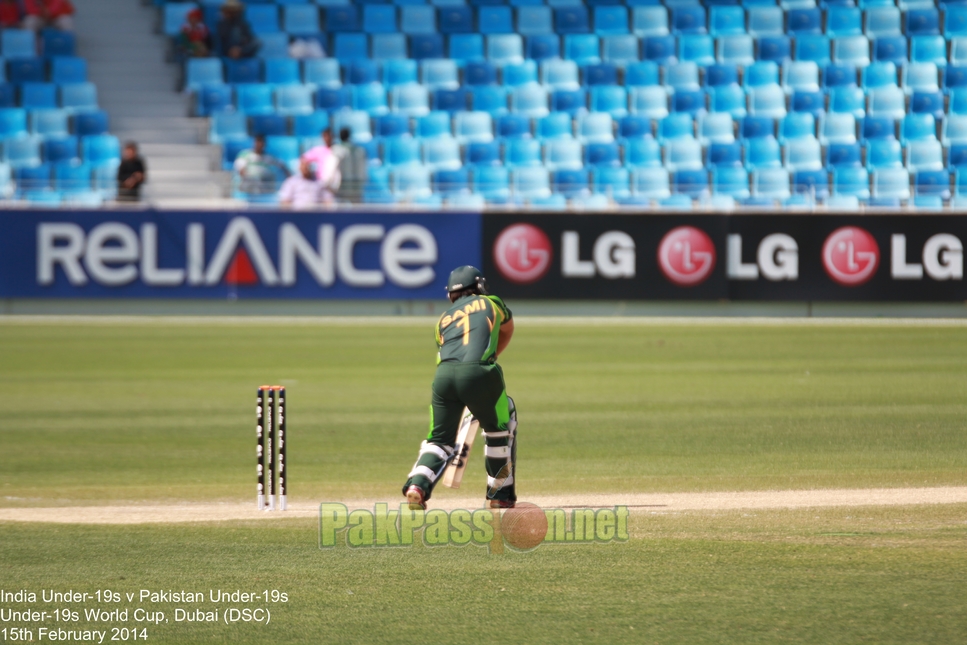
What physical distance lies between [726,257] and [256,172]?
871 cm

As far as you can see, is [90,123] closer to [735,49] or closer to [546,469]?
[735,49]

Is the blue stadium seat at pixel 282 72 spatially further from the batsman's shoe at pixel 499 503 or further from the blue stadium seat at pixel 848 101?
the batsman's shoe at pixel 499 503

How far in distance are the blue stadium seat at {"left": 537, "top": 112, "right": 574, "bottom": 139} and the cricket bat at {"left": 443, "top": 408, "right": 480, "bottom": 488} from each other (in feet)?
63.1

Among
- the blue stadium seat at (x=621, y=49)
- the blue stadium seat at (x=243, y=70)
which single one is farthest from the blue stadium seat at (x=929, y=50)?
the blue stadium seat at (x=243, y=70)

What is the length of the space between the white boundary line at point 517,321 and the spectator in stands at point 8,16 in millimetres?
8941

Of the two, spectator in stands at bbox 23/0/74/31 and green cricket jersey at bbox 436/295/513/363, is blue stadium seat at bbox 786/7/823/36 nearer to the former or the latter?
spectator in stands at bbox 23/0/74/31

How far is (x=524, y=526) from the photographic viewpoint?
7750 millimetres

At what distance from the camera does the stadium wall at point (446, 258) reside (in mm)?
22547

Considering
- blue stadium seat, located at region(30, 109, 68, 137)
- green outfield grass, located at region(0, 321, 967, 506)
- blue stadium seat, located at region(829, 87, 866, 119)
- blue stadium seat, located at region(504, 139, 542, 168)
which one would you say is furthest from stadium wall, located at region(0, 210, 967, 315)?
blue stadium seat, located at region(829, 87, 866, 119)

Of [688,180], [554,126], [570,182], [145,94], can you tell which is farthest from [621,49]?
Answer: [145,94]

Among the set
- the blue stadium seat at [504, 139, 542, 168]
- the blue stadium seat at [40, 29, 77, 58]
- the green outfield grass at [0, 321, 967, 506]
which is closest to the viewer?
the green outfield grass at [0, 321, 967, 506]

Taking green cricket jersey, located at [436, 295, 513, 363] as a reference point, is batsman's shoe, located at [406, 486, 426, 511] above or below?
below

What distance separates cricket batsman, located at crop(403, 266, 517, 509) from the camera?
783 cm

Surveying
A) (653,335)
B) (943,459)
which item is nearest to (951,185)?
(653,335)
